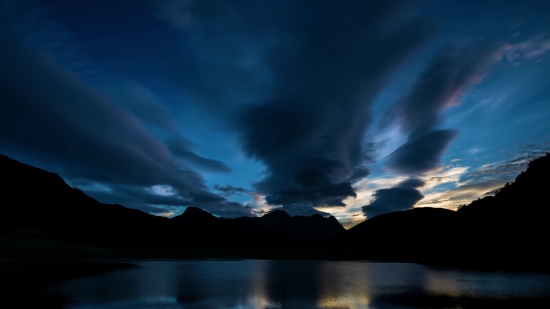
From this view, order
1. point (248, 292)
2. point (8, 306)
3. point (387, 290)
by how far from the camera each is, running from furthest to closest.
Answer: point (387, 290) < point (248, 292) < point (8, 306)

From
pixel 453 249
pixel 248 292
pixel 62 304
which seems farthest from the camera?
pixel 453 249

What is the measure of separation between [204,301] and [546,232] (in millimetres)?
146138

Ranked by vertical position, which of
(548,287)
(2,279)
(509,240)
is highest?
(509,240)

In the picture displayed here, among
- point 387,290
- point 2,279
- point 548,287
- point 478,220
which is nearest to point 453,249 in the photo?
point 478,220

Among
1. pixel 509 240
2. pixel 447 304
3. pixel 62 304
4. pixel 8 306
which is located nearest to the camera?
pixel 8 306

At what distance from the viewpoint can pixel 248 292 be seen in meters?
42.0

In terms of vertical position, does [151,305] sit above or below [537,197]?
below

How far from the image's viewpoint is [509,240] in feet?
442

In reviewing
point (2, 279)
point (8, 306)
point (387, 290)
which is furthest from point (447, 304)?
point (2, 279)

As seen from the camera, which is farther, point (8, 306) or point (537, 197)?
point (537, 197)

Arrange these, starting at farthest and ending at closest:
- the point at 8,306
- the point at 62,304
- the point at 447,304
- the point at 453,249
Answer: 1. the point at 453,249
2. the point at 447,304
3. the point at 62,304
4. the point at 8,306

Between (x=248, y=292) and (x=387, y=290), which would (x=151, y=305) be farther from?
(x=387, y=290)

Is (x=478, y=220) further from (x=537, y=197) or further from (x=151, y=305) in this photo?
(x=151, y=305)

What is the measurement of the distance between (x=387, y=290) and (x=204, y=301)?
28363 mm
